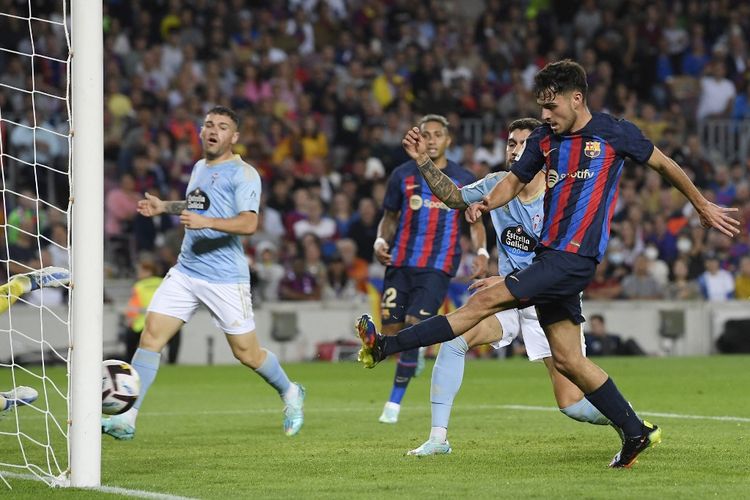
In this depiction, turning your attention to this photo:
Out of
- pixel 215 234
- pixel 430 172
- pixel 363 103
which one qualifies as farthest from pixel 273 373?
pixel 363 103

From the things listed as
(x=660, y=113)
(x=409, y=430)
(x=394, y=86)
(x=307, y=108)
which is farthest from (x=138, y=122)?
(x=409, y=430)

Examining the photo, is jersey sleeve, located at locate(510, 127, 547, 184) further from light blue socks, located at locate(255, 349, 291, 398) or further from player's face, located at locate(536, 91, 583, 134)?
light blue socks, located at locate(255, 349, 291, 398)

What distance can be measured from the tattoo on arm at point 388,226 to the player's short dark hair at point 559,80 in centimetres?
442

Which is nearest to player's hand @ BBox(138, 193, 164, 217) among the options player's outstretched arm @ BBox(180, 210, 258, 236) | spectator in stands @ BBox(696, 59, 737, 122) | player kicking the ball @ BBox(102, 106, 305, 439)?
player's outstretched arm @ BBox(180, 210, 258, 236)

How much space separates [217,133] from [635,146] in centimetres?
357

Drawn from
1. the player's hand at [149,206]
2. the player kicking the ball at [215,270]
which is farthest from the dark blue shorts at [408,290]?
the player's hand at [149,206]

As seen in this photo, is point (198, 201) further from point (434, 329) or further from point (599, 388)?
point (599, 388)

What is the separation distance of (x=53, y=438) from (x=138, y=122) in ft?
38.1

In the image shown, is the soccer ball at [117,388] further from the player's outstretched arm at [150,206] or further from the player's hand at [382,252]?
the player's hand at [382,252]

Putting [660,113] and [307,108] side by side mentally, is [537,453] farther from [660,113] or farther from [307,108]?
[660,113]

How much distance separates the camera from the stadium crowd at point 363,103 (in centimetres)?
2000

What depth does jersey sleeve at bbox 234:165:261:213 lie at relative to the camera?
941cm


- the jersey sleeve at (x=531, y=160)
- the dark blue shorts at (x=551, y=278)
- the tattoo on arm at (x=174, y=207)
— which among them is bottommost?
the dark blue shorts at (x=551, y=278)

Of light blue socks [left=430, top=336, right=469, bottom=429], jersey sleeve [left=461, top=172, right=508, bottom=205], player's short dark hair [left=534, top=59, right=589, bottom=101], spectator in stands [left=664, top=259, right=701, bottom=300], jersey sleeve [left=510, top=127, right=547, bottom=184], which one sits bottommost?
spectator in stands [left=664, top=259, right=701, bottom=300]
